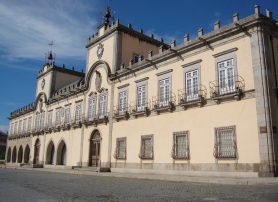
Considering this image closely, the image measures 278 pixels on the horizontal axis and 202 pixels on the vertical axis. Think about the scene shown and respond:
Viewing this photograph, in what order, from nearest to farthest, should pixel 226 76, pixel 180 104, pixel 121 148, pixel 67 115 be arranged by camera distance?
pixel 226 76, pixel 180 104, pixel 121 148, pixel 67 115

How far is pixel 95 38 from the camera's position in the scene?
1297 inches

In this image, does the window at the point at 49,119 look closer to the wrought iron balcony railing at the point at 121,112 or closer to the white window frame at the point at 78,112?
the white window frame at the point at 78,112

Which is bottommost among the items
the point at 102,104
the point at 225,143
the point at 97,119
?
the point at 225,143

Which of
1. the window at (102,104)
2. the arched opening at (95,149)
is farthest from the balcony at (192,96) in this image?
the arched opening at (95,149)

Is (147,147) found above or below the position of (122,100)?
below

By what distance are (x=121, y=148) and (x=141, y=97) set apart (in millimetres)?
4794

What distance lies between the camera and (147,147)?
23.7 meters

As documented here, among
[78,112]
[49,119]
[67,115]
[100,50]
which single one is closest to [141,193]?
[100,50]

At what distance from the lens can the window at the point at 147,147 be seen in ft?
76.3

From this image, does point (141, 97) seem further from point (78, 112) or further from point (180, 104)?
point (78, 112)

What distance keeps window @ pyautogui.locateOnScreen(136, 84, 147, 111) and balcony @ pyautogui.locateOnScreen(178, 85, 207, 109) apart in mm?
4069

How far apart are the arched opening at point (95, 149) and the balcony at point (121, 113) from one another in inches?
155

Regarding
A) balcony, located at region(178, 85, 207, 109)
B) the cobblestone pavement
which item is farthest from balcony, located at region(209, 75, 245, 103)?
the cobblestone pavement

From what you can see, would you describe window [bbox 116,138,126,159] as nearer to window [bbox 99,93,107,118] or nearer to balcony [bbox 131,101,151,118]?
balcony [bbox 131,101,151,118]
